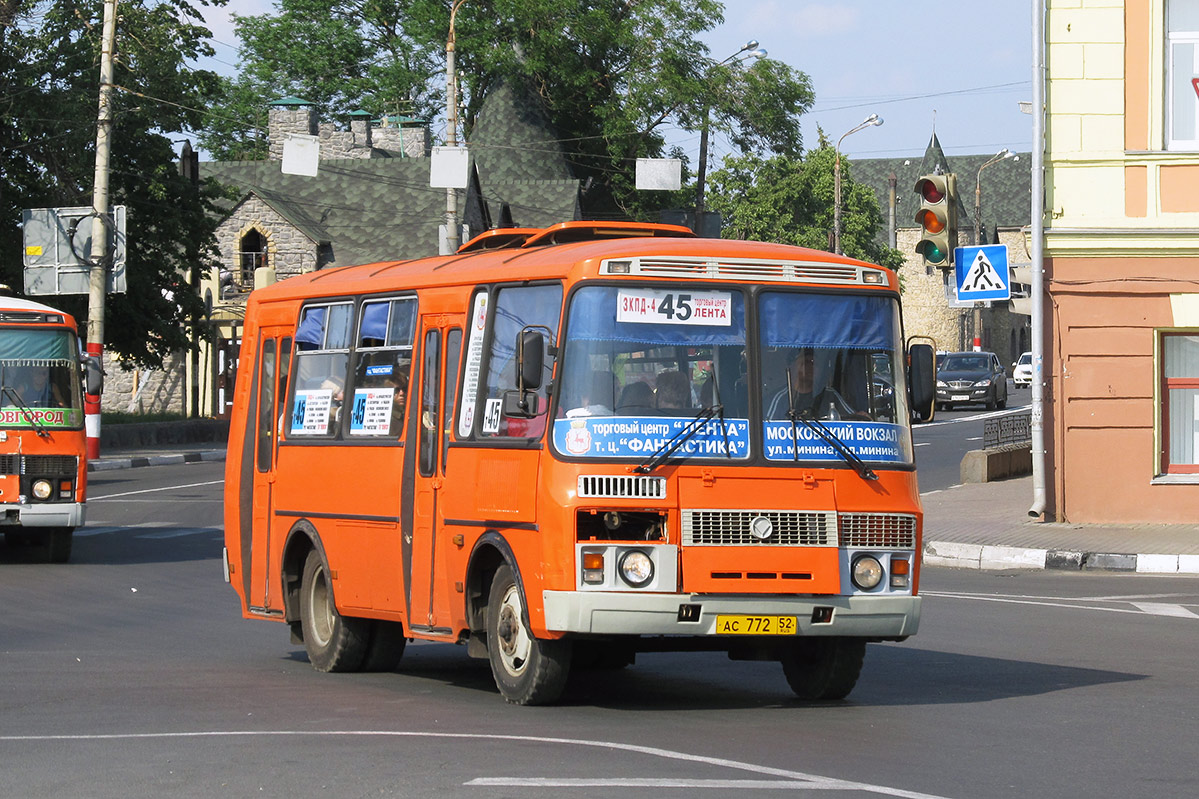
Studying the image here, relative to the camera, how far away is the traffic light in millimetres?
18469

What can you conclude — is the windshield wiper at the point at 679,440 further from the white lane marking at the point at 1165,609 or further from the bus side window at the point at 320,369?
the white lane marking at the point at 1165,609

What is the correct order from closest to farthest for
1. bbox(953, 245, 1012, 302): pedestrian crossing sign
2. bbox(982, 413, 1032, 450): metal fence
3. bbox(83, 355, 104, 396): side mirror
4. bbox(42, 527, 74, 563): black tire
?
bbox(42, 527, 74, 563): black tire → bbox(83, 355, 104, 396): side mirror → bbox(953, 245, 1012, 302): pedestrian crossing sign → bbox(982, 413, 1032, 450): metal fence

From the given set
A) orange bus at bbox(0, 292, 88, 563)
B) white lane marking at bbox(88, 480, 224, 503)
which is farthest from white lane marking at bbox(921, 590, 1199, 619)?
white lane marking at bbox(88, 480, 224, 503)

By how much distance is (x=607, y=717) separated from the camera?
939 cm

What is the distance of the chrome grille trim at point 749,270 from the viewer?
959cm

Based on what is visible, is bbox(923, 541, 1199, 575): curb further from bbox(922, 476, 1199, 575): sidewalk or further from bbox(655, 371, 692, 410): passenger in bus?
bbox(655, 371, 692, 410): passenger in bus

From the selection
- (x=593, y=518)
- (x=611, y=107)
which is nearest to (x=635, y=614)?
(x=593, y=518)

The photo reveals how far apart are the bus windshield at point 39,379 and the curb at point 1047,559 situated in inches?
370

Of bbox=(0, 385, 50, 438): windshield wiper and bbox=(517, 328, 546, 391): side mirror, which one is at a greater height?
bbox=(517, 328, 546, 391): side mirror

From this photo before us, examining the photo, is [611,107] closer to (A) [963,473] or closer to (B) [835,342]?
(A) [963,473]

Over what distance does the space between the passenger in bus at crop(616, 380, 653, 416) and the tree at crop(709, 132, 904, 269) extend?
6925cm

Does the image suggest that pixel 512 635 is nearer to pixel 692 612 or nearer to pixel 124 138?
A: pixel 692 612

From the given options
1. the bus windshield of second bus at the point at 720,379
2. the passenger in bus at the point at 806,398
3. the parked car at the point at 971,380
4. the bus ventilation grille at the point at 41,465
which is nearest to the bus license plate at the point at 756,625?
the bus windshield of second bus at the point at 720,379

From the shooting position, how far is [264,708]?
9.84m
